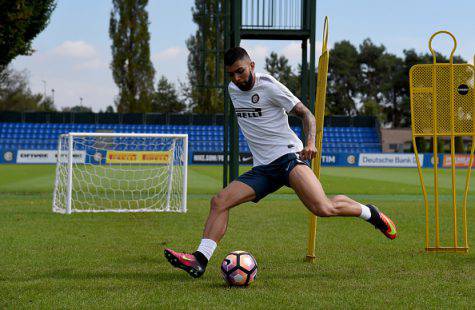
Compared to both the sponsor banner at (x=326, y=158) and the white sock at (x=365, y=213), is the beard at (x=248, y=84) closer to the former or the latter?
the white sock at (x=365, y=213)

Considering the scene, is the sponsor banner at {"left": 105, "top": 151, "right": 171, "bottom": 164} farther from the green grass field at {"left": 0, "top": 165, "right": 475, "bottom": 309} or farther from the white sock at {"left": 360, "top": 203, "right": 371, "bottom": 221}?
the white sock at {"left": 360, "top": 203, "right": 371, "bottom": 221}

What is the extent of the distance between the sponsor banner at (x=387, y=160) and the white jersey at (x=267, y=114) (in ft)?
114

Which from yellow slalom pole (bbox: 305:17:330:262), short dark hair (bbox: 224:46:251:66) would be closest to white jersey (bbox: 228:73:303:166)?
short dark hair (bbox: 224:46:251:66)

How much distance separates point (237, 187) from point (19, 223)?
5537mm

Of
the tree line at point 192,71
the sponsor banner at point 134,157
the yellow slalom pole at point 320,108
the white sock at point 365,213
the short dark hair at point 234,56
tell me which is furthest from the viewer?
the tree line at point 192,71

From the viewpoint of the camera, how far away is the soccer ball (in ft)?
18.1

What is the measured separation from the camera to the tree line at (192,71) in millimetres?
30562

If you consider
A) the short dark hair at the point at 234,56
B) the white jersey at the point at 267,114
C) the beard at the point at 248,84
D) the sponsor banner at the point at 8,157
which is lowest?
the sponsor banner at the point at 8,157

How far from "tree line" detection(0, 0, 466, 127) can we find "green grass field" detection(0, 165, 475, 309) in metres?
19.0

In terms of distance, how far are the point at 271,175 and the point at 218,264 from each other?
4.10 ft

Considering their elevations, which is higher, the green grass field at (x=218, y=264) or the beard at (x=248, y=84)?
the beard at (x=248, y=84)

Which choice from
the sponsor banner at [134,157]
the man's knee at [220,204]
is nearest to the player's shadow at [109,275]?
the man's knee at [220,204]

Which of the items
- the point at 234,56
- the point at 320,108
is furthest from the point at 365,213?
the point at 234,56

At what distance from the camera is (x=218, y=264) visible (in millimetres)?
6754
